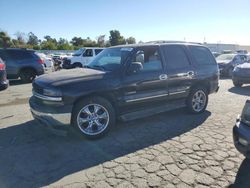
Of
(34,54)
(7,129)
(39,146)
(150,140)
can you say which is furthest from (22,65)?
(150,140)

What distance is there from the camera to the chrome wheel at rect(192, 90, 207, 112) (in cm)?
632

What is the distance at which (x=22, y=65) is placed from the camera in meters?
12.4

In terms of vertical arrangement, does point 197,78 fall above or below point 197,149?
above

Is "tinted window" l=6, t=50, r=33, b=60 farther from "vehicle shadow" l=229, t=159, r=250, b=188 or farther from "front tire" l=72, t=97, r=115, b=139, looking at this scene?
"vehicle shadow" l=229, t=159, r=250, b=188

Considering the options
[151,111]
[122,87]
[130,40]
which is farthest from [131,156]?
[130,40]

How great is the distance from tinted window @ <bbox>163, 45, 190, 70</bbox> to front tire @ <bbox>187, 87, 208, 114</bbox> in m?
0.80

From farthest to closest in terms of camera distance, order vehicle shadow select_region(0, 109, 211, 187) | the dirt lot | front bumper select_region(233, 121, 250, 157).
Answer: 1. vehicle shadow select_region(0, 109, 211, 187)
2. the dirt lot
3. front bumper select_region(233, 121, 250, 157)

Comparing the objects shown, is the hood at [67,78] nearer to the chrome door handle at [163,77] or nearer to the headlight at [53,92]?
the headlight at [53,92]

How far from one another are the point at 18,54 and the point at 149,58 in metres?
9.49

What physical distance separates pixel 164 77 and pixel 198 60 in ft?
4.98

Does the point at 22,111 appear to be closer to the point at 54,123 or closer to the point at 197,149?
the point at 54,123

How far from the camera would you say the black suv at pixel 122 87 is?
14.1ft

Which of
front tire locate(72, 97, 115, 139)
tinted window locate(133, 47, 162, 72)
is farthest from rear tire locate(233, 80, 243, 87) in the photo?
front tire locate(72, 97, 115, 139)

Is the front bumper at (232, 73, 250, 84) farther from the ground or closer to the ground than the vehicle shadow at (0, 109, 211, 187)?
farther from the ground
